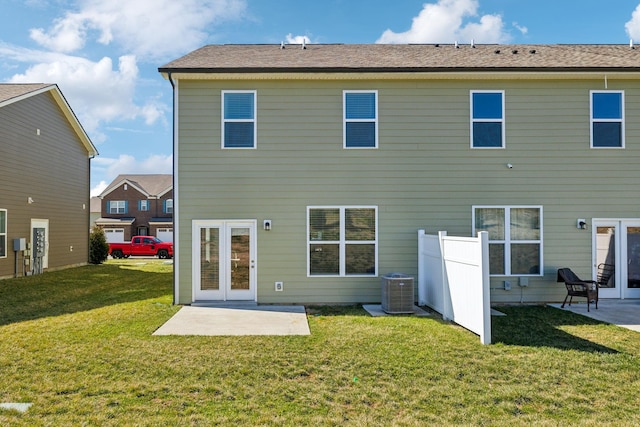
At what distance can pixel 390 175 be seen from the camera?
8703mm

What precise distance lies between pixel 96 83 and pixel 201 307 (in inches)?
782

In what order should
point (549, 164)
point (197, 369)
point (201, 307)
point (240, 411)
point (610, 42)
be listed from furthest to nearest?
point (610, 42) → point (549, 164) → point (201, 307) → point (197, 369) → point (240, 411)

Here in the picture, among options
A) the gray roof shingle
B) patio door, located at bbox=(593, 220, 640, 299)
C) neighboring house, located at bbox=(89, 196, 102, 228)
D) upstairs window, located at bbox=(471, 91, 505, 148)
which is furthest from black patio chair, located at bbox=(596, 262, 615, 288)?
neighboring house, located at bbox=(89, 196, 102, 228)

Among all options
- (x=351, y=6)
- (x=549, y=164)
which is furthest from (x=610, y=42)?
(x=351, y=6)

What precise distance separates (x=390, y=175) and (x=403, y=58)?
2.99 meters

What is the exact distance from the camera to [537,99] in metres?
8.76

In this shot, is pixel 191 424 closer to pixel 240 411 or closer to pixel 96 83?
pixel 240 411

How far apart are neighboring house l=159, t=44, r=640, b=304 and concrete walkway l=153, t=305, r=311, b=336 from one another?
59 cm

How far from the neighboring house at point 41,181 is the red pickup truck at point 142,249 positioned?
666 cm

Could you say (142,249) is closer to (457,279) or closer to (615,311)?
(457,279)

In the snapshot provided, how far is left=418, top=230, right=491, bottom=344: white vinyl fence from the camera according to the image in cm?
589

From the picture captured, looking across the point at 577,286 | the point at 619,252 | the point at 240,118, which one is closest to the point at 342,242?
the point at 240,118

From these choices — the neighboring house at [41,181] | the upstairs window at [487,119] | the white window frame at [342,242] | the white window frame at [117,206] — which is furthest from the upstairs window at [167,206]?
the upstairs window at [487,119]

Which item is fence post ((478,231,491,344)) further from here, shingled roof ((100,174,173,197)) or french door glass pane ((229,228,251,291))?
shingled roof ((100,174,173,197))
